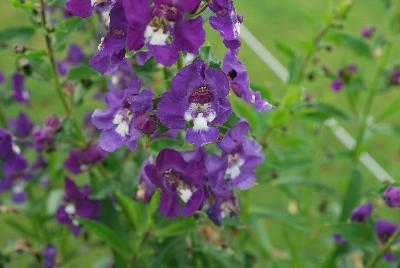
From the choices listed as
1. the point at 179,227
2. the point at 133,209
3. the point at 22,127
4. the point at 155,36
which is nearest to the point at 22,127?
the point at 22,127

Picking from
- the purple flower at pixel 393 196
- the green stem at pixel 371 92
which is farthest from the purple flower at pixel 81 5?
the green stem at pixel 371 92

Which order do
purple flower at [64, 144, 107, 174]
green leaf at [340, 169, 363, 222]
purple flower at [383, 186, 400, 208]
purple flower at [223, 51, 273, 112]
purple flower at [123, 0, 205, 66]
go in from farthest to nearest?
green leaf at [340, 169, 363, 222], purple flower at [64, 144, 107, 174], purple flower at [383, 186, 400, 208], purple flower at [223, 51, 273, 112], purple flower at [123, 0, 205, 66]

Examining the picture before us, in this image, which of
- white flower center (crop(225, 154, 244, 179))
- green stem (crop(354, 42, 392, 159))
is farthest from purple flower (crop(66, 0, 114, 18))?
green stem (crop(354, 42, 392, 159))

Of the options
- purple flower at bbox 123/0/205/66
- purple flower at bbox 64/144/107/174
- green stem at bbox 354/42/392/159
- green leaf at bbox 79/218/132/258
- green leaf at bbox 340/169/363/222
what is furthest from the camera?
green stem at bbox 354/42/392/159

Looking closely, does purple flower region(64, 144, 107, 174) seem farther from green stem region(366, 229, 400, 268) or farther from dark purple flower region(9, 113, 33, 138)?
green stem region(366, 229, 400, 268)

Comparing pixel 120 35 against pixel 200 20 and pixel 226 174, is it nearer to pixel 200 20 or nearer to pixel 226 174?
pixel 200 20

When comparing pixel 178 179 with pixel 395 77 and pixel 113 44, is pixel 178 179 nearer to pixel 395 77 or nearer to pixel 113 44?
pixel 113 44

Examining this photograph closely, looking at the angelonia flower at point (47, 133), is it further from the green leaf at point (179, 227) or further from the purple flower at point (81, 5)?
the purple flower at point (81, 5)
